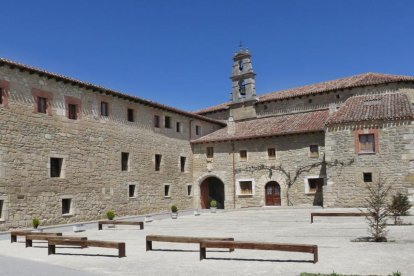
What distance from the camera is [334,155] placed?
2453 centimetres

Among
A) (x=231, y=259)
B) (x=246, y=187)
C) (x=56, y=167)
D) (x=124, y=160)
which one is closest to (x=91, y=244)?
(x=231, y=259)

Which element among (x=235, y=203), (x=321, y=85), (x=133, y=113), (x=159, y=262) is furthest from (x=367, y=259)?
(x=321, y=85)

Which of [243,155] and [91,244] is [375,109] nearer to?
[243,155]

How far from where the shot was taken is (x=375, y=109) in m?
24.8

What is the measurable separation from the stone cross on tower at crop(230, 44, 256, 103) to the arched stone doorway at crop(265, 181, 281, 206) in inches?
391

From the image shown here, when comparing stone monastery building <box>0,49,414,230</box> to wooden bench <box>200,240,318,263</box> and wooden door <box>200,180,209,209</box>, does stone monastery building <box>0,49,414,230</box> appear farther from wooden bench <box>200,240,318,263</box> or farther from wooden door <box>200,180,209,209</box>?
wooden bench <box>200,240,318,263</box>

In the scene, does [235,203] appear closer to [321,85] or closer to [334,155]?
[334,155]

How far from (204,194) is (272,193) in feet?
19.6

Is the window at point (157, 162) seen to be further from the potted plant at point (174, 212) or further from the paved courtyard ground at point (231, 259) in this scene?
the paved courtyard ground at point (231, 259)

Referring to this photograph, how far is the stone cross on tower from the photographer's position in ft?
117

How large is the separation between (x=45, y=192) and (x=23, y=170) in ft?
5.28

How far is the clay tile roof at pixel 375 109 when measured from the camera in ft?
76.3

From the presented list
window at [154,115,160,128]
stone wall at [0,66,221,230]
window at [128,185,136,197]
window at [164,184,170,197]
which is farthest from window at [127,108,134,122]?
window at [164,184,170,197]

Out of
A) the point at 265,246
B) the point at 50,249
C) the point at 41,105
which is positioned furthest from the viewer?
the point at 41,105
